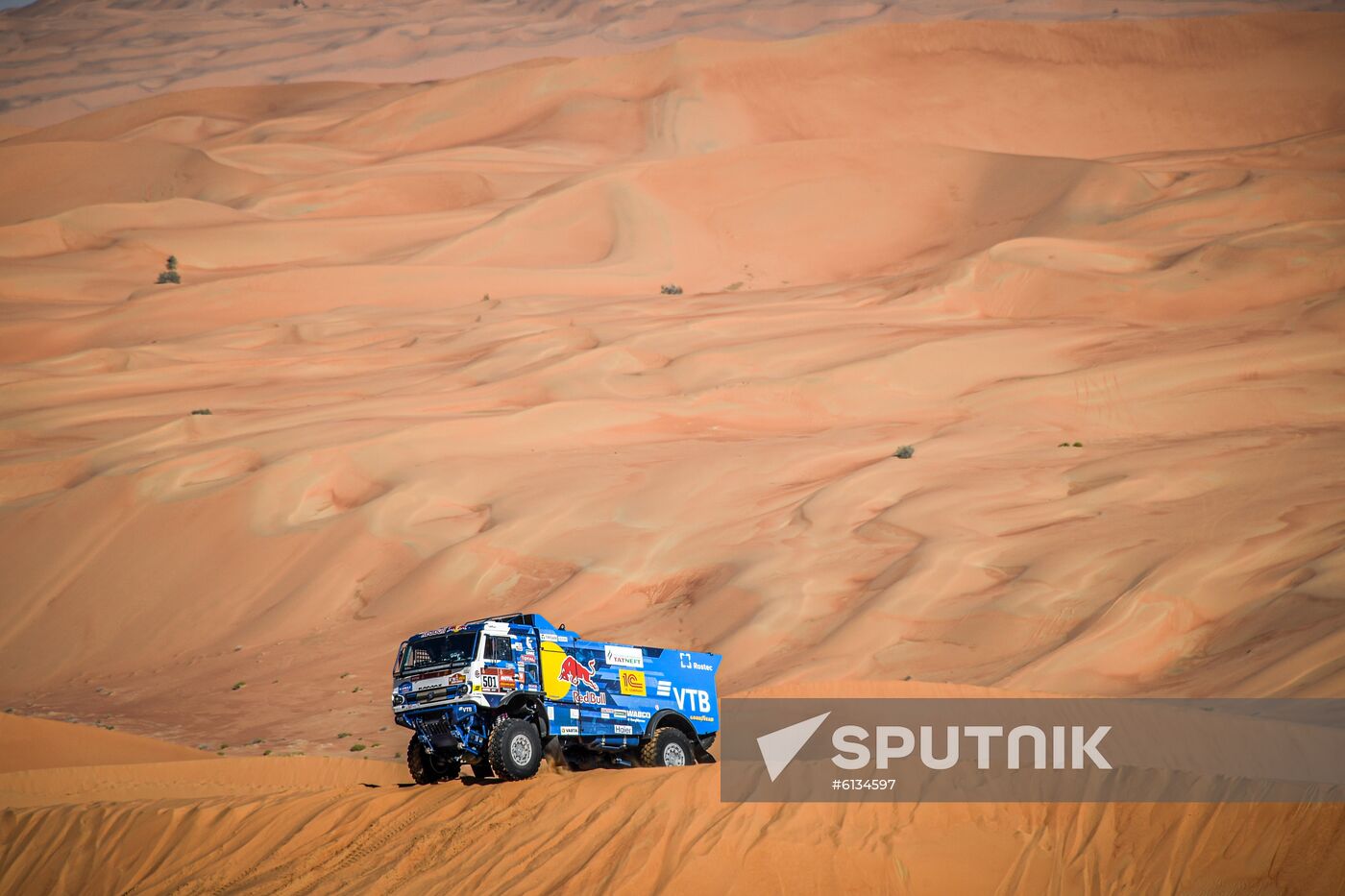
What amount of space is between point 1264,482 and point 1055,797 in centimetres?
1472

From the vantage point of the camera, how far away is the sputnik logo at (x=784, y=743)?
1319 cm

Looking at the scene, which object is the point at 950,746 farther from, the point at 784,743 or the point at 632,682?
the point at 632,682

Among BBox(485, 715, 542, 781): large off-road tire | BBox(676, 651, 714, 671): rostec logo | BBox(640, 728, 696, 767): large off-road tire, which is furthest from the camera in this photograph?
BBox(676, 651, 714, 671): rostec logo

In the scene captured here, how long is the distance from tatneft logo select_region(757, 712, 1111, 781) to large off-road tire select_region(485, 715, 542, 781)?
218 cm

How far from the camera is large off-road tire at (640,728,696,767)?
15.6 meters

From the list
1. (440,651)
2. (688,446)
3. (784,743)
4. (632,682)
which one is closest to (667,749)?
(632,682)

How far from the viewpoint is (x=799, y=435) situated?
34156 mm

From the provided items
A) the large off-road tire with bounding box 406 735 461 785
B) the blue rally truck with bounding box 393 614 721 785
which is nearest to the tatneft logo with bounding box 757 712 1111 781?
the blue rally truck with bounding box 393 614 721 785

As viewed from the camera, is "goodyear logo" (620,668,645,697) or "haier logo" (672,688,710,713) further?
"haier logo" (672,688,710,713)

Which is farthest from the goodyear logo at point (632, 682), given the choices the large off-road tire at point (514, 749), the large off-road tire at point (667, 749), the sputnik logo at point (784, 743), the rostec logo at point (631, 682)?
the sputnik logo at point (784, 743)

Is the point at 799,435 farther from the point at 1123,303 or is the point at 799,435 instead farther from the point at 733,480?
the point at 1123,303

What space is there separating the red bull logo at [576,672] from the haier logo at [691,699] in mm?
1126

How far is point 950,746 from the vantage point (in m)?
13.7

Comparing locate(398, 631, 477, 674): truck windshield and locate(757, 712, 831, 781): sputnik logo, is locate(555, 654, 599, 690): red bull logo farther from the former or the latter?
locate(757, 712, 831, 781): sputnik logo
